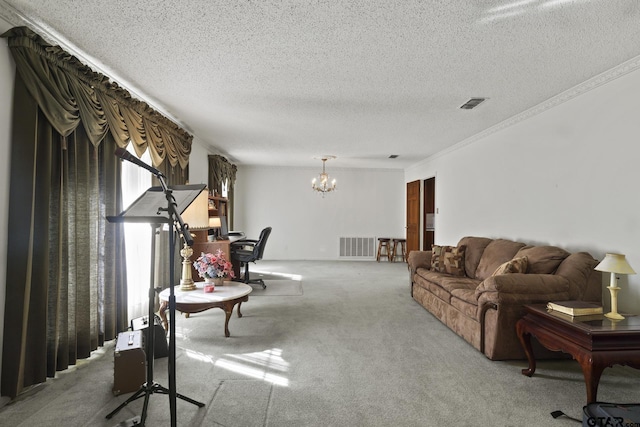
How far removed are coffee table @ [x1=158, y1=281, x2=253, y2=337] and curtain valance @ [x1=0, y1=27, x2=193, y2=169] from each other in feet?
4.92

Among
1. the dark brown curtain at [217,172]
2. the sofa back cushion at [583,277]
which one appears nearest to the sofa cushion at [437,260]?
the sofa back cushion at [583,277]

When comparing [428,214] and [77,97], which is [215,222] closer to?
[77,97]

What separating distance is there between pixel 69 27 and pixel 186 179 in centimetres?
284

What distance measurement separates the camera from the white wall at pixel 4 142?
2.11 m

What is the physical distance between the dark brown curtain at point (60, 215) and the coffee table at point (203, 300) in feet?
1.38

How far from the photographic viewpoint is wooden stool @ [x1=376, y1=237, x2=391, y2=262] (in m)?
8.82

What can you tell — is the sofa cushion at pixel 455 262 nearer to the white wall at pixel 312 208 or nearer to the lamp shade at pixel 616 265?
the lamp shade at pixel 616 265

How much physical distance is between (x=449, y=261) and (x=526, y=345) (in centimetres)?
191

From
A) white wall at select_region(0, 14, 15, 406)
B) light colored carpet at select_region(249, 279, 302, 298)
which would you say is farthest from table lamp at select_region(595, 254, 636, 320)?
white wall at select_region(0, 14, 15, 406)

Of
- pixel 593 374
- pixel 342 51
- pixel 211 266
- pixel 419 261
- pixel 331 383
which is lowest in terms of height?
pixel 331 383

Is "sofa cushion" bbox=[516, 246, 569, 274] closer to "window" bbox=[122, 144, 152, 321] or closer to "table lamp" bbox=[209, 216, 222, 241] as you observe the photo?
"window" bbox=[122, 144, 152, 321]

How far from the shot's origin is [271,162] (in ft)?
26.9

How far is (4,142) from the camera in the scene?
212 centimetres

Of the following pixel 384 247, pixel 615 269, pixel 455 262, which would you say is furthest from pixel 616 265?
pixel 384 247
